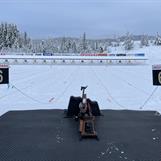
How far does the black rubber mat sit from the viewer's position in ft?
25.0

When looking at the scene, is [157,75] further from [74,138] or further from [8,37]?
[8,37]

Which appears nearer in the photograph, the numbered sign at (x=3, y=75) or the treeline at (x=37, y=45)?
the numbered sign at (x=3, y=75)

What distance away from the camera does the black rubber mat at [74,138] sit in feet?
25.0

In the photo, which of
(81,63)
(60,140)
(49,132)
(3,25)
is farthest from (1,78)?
(3,25)

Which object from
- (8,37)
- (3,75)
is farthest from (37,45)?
(3,75)

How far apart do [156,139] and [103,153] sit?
1.79m

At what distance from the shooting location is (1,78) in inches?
Answer: 529

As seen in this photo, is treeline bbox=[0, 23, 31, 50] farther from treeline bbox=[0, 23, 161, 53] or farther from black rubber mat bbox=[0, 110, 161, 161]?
black rubber mat bbox=[0, 110, 161, 161]

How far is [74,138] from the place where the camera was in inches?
356

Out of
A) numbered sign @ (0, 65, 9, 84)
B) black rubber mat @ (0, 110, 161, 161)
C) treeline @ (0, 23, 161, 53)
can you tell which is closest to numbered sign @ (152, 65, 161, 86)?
black rubber mat @ (0, 110, 161, 161)

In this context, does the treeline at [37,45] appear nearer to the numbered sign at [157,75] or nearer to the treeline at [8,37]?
the treeline at [8,37]

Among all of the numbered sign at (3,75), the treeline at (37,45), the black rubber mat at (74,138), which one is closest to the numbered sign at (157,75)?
the black rubber mat at (74,138)

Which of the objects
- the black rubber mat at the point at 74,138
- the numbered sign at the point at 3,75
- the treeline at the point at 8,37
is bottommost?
the black rubber mat at the point at 74,138

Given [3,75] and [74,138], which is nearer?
[74,138]
